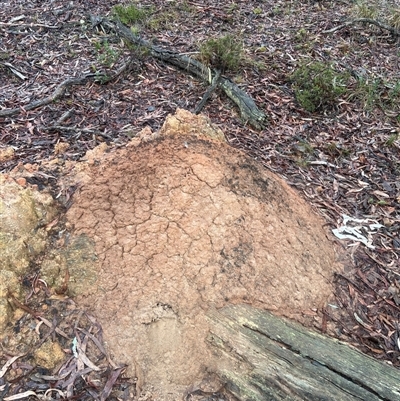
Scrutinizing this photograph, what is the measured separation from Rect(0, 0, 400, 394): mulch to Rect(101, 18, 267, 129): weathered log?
0.09m

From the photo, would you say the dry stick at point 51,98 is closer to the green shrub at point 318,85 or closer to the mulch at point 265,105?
the mulch at point 265,105

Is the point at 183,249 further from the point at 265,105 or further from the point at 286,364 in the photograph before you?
the point at 265,105

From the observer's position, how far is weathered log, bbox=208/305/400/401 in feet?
6.15

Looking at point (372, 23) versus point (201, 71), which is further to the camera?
point (372, 23)

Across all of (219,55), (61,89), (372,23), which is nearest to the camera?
(61,89)

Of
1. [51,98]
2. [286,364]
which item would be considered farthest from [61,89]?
[286,364]

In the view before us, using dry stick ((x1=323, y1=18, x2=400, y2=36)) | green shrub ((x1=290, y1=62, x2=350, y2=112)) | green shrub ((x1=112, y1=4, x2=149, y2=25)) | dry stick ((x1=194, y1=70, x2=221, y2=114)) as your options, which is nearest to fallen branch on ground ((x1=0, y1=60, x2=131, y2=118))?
dry stick ((x1=194, y1=70, x2=221, y2=114))

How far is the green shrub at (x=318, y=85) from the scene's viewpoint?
4.66 meters

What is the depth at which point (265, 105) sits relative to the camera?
181 inches

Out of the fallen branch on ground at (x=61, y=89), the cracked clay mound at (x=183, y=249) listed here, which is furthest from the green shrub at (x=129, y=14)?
the cracked clay mound at (x=183, y=249)

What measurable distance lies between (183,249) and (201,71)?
2956 mm

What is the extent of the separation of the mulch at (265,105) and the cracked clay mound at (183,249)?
380mm

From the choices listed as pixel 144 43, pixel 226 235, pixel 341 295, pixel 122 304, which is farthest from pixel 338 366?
pixel 144 43

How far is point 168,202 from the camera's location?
2541mm
